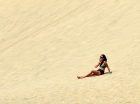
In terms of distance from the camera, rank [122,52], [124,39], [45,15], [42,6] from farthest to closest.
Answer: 1. [42,6]
2. [45,15]
3. [124,39]
4. [122,52]

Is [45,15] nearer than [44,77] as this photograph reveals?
No

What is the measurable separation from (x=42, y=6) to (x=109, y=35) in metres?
8.82

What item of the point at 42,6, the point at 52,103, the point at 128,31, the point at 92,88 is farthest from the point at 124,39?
the point at 42,6

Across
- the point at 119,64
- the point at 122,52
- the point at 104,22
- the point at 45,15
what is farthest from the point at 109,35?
the point at 45,15

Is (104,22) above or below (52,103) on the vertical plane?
above

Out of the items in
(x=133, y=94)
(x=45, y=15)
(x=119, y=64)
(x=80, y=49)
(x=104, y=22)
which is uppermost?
(x=45, y=15)

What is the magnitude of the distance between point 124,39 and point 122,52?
1.92 m

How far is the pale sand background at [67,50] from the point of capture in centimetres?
858

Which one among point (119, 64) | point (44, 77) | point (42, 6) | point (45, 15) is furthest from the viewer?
point (42, 6)

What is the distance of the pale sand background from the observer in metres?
8.58

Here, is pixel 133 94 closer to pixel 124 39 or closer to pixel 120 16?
pixel 124 39

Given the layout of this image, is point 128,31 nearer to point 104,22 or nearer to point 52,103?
point 104,22

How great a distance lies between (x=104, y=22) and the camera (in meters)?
18.1

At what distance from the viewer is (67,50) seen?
15508 millimetres
